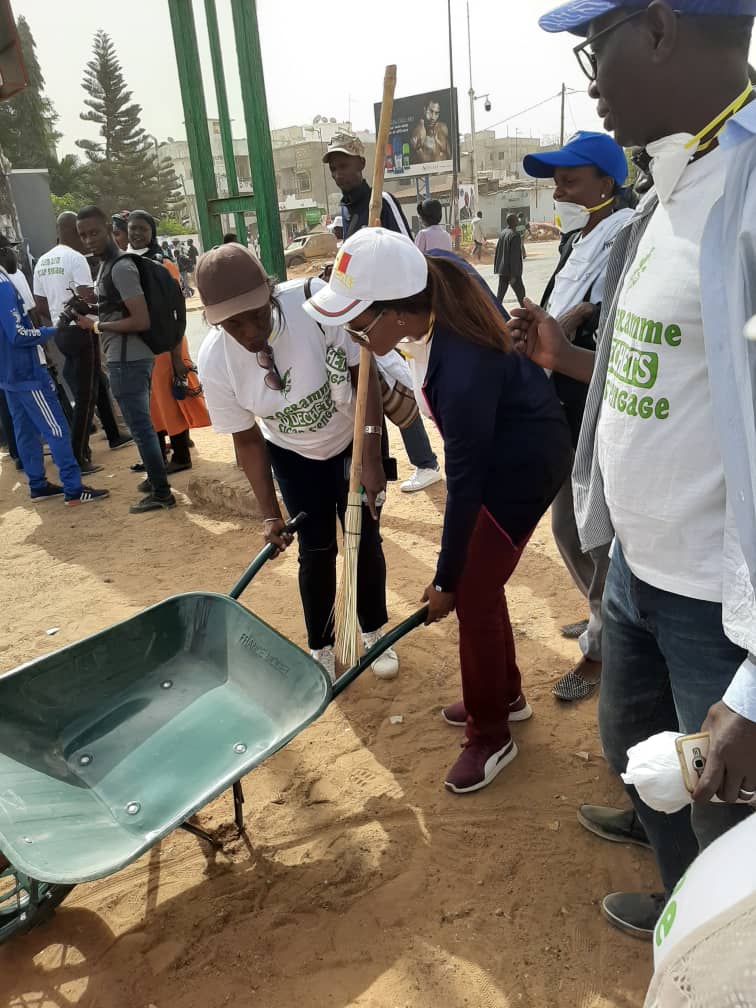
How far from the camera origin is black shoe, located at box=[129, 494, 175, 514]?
19.2 ft

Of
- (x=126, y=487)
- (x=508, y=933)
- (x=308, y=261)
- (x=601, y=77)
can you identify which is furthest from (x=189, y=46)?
(x=308, y=261)

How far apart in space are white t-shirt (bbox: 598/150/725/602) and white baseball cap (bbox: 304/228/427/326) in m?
0.80

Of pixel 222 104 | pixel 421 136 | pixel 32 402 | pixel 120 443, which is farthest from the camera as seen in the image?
pixel 421 136

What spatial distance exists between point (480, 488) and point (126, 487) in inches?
196

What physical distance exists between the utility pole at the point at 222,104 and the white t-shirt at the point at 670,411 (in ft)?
15.7

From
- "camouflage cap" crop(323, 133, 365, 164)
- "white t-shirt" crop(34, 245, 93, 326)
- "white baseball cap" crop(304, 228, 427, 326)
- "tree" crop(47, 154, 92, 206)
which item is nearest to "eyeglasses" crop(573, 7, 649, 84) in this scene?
"white baseball cap" crop(304, 228, 427, 326)

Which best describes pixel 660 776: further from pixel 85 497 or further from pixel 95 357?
pixel 95 357

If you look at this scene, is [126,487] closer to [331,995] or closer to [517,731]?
[517,731]

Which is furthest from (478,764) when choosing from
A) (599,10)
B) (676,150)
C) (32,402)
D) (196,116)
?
(196,116)

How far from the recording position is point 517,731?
2.92 meters

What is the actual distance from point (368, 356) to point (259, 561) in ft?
2.75

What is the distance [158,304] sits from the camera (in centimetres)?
549

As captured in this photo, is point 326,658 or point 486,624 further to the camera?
point 326,658

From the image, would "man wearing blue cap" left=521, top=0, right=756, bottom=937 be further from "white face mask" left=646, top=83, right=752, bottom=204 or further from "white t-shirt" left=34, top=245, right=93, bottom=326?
"white t-shirt" left=34, top=245, right=93, bottom=326
